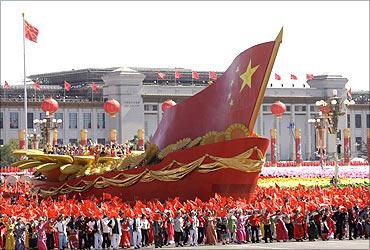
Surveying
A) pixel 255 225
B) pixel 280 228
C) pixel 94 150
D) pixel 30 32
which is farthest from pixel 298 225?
pixel 30 32

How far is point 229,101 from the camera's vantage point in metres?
33.2

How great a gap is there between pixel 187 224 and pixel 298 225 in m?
3.29

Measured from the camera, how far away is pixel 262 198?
33.3 metres

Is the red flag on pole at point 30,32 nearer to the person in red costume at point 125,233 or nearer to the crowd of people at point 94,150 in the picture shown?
the crowd of people at point 94,150

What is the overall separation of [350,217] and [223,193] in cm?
503

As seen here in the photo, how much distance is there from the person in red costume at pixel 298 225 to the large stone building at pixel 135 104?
218 feet

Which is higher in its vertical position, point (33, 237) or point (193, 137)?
point (193, 137)

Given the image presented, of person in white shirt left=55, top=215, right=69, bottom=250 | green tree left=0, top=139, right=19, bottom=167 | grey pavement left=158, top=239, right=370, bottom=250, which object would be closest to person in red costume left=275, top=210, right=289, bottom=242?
grey pavement left=158, top=239, right=370, bottom=250

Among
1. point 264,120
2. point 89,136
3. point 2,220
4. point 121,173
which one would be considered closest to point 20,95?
point 89,136

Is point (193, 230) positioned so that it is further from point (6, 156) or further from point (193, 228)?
point (6, 156)

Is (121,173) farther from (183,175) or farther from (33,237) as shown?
(33,237)

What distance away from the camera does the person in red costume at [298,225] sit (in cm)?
2927

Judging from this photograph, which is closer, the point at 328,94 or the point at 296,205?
the point at 296,205

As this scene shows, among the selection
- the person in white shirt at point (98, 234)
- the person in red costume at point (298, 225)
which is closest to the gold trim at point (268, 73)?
the person in red costume at point (298, 225)
